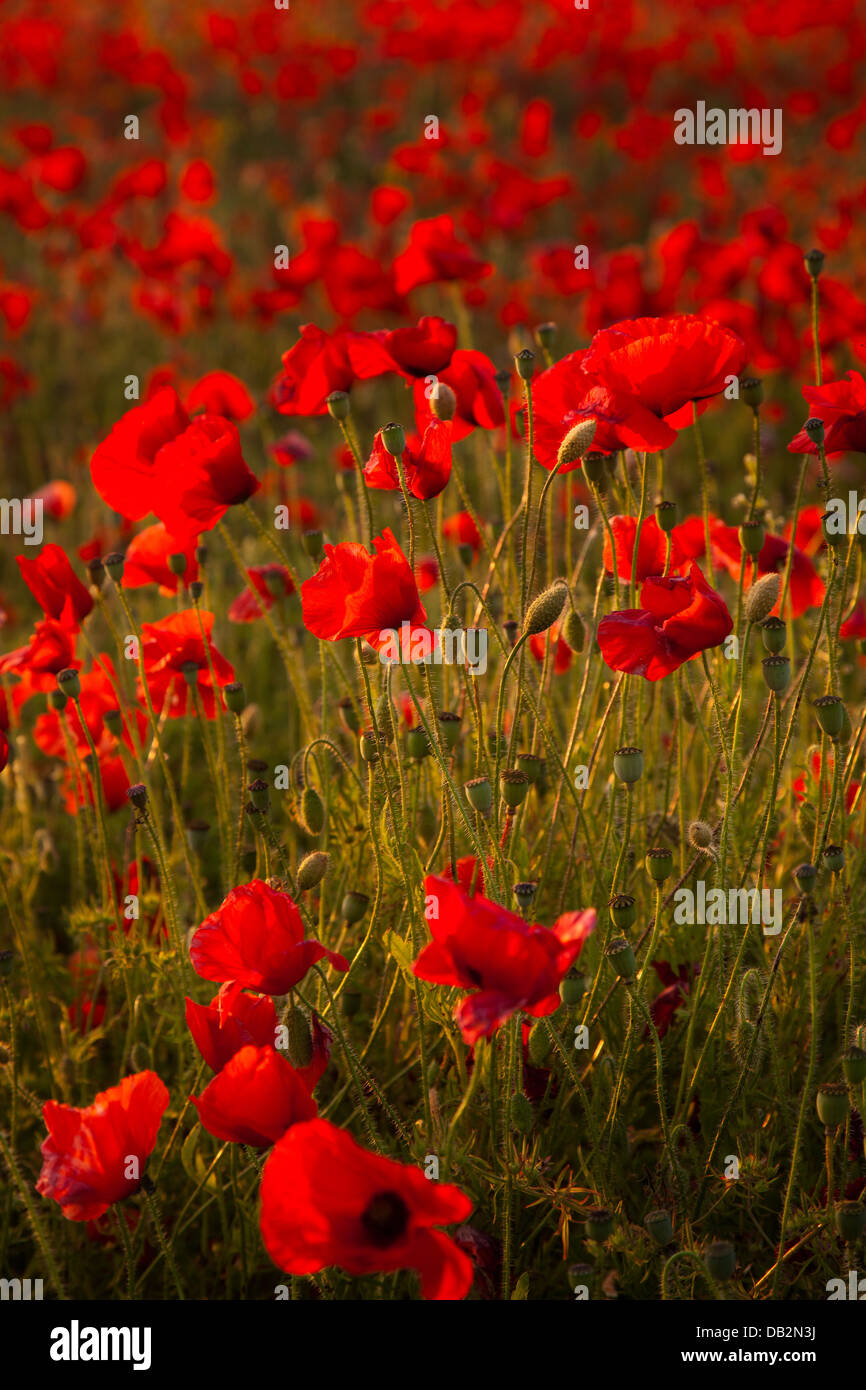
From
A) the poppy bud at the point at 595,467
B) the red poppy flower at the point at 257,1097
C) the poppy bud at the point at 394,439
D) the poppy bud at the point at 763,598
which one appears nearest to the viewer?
the red poppy flower at the point at 257,1097

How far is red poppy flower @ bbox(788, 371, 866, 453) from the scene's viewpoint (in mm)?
1617

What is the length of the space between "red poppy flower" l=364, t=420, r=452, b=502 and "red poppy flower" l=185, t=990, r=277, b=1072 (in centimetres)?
64

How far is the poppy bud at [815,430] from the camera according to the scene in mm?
1546

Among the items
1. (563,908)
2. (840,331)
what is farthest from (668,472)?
(563,908)

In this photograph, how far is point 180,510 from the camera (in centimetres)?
173

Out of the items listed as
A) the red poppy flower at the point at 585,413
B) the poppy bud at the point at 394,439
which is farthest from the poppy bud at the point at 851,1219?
the poppy bud at the point at 394,439

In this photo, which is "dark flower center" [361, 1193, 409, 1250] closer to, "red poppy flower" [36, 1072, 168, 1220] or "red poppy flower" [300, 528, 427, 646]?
"red poppy flower" [36, 1072, 168, 1220]

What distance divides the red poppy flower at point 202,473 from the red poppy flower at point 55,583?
0.22 metres

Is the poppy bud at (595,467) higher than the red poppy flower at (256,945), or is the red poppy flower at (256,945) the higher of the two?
the poppy bud at (595,467)

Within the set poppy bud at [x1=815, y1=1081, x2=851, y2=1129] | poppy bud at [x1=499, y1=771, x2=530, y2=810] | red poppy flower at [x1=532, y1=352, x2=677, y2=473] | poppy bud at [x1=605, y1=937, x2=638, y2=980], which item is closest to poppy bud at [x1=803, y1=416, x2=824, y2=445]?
red poppy flower at [x1=532, y1=352, x2=677, y2=473]

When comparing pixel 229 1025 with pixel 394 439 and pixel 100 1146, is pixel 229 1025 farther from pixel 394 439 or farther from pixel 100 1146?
pixel 394 439

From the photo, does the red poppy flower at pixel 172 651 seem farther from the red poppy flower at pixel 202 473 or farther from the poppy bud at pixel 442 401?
the poppy bud at pixel 442 401
